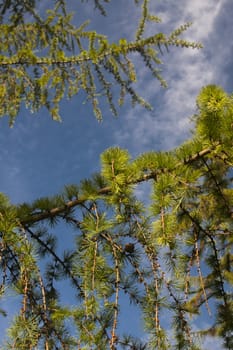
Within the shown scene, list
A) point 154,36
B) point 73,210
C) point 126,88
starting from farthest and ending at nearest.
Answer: point 126,88 < point 154,36 < point 73,210

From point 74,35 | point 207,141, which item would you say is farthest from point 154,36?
point 207,141

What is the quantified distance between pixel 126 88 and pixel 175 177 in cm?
173

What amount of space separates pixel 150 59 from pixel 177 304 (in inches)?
80.0

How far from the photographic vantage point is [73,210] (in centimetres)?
238

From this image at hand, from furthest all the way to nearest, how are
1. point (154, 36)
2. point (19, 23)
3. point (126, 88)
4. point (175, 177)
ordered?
point (19, 23) < point (126, 88) < point (154, 36) < point (175, 177)

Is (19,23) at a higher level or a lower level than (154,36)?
higher

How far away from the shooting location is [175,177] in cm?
210

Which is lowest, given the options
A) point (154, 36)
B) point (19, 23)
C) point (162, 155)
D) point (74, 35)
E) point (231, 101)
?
point (162, 155)

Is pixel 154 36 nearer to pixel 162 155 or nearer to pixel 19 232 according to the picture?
pixel 162 155

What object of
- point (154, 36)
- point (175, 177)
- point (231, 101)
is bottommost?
point (175, 177)

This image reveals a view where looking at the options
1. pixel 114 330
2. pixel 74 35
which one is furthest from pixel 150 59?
pixel 114 330

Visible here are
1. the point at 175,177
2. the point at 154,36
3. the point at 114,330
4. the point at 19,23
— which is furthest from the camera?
the point at 19,23

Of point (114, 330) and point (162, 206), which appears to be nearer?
point (114, 330)

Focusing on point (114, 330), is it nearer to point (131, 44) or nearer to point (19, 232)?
point (19, 232)
